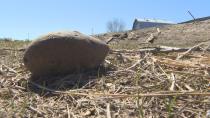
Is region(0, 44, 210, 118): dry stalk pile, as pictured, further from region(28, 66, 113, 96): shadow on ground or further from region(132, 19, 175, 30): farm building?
region(132, 19, 175, 30): farm building

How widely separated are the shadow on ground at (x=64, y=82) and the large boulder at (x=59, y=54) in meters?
0.08

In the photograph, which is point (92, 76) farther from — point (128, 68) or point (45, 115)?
point (45, 115)

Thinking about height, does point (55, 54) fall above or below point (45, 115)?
above

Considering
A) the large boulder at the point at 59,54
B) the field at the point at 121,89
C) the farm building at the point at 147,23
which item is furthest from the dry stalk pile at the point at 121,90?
the farm building at the point at 147,23

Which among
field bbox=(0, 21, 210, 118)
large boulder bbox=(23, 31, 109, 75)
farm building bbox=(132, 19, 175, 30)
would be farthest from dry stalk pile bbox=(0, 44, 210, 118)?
farm building bbox=(132, 19, 175, 30)

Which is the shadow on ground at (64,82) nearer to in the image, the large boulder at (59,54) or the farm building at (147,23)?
the large boulder at (59,54)

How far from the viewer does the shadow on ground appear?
4062 mm

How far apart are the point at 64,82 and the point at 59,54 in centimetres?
32

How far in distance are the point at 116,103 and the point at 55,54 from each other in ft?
3.87

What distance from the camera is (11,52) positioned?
19.8 ft

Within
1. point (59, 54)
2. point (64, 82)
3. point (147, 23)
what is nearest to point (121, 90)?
point (64, 82)

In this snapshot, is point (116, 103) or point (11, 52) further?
point (11, 52)

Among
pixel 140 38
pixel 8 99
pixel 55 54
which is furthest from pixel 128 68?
pixel 140 38

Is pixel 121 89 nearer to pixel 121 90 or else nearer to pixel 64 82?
pixel 121 90
